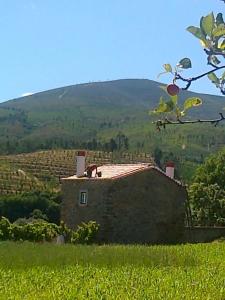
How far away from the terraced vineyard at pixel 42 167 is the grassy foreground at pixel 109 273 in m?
55.8

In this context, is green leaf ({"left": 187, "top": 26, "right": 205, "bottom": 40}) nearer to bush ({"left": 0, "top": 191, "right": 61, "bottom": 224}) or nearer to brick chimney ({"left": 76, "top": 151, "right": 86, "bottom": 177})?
brick chimney ({"left": 76, "top": 151, "right": 86, "bottom": 177})

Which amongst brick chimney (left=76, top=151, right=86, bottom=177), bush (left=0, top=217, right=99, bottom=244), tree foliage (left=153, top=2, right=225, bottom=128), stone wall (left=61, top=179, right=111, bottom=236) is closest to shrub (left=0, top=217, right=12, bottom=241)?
bush (left=0, top=217, right=99, bottom=244)

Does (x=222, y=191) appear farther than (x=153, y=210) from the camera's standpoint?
Yes

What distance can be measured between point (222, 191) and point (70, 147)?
87.5m

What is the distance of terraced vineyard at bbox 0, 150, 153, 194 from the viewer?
279 feet

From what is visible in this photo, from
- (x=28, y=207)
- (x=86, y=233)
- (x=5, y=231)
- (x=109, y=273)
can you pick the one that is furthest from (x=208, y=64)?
(x=28, y=207)

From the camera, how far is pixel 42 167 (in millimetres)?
100812

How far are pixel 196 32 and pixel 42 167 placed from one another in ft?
325

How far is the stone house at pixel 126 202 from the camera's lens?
36219 millimetres

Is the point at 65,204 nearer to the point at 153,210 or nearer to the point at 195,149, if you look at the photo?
the point at 153,210

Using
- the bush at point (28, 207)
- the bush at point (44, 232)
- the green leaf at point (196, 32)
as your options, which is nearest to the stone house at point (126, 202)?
the bush at point (44, 232)

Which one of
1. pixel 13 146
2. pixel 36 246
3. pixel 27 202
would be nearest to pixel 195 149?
pixel 13 146

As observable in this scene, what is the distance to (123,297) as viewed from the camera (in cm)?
1291

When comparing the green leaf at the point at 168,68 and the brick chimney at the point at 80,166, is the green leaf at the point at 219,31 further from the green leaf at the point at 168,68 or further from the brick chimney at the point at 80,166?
the brick chimney at the point at 80,166
